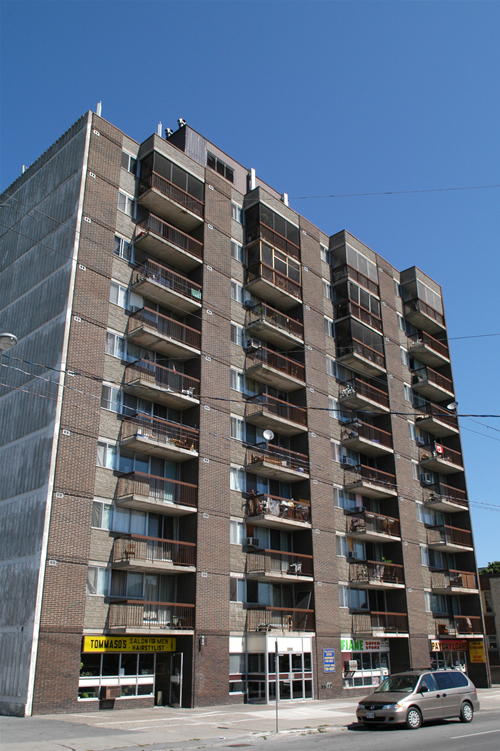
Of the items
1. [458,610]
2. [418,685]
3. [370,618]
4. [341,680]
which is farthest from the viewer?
[458,610]

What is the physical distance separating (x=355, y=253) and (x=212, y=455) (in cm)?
2052

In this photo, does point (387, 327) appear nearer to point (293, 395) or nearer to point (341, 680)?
point (293, 395)

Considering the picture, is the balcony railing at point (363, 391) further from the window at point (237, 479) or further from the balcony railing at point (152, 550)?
the balcony railing at point (152, 550)

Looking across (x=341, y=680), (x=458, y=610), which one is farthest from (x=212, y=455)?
(x=458, y=610)

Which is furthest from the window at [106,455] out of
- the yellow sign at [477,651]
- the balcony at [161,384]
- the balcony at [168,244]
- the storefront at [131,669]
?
the yellow sign at [477,651]

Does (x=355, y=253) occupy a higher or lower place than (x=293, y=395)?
higher

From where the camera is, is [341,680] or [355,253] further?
[355,253]

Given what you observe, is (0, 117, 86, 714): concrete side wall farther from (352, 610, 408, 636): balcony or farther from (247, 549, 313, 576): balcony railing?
(352, 610, 408, 636): balcony

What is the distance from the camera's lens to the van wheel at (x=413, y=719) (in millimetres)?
17531

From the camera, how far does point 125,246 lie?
31.0 meters

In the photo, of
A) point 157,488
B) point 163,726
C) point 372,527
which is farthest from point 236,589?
point 372,527

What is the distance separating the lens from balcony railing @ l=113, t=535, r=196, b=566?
25544 millimetres

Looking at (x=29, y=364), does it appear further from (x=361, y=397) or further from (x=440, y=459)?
(x=440, y=459)

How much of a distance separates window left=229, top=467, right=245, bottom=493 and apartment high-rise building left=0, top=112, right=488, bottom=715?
5.0 inches
